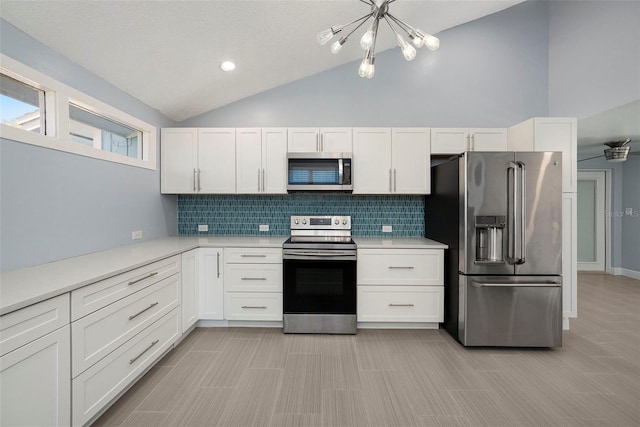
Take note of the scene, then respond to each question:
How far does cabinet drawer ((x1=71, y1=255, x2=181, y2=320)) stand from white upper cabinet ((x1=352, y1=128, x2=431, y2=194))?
2.07 metres

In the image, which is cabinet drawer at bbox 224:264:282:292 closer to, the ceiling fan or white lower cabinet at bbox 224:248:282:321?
white lower cabinet at bbox 224:248:282:321

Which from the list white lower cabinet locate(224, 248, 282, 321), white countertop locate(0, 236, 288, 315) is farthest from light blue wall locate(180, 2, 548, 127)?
white countertop locate(0, 236, 288, 315)

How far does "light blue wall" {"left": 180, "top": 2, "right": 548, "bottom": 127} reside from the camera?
358cm

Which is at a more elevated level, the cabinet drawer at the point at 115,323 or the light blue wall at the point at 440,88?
the light blue wall at the point at 440,88

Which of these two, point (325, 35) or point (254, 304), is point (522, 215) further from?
point (254, 304)

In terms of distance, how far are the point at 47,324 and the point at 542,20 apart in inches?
214

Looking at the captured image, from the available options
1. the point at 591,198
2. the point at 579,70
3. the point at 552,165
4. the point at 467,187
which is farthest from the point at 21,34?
the point at 591,198

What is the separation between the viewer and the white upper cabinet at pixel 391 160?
3.26m

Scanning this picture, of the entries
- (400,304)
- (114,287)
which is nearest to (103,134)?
(114,287)

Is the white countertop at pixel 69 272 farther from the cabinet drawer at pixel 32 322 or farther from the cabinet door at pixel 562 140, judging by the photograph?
the cabinet door at pixel 562 140

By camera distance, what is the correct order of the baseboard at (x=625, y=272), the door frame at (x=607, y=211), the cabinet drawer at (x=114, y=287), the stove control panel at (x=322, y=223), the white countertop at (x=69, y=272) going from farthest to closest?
1. the door frame at (x=607, y=211)
2. the baseboard at (x=625, y=272)
3. the stove control panel at (x=322, y=223)
4. the cabinet drawer at (x=114, y=287)
5. the white countertop at (x=69, y=272)

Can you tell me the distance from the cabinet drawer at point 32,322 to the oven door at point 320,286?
1763 millimetres

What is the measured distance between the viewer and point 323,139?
326cm

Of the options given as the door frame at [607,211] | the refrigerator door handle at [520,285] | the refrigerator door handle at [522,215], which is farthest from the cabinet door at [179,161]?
the door frame at [607,211]
